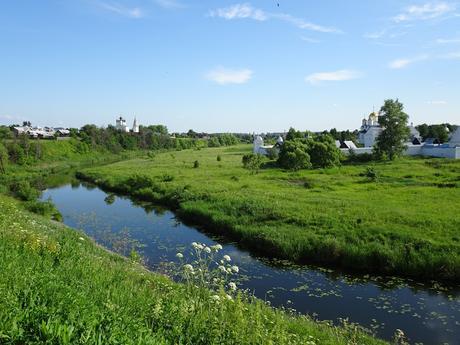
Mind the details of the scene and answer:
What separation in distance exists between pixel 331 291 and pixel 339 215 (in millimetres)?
9376

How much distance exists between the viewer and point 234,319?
718 centimetres

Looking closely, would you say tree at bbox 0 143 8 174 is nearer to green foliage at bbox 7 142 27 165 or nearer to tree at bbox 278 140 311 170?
green foliage at bbox 7 142 27 165

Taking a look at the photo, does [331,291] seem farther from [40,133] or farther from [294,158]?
[40,133]

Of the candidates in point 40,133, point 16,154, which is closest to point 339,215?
point 16,154

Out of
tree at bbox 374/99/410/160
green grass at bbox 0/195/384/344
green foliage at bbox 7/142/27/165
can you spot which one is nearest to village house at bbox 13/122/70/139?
green foliage at bbox 7/142/27/165

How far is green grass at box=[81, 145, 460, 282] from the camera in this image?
1994 centimetres

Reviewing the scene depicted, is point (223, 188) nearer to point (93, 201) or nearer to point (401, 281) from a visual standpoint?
point (93, 201)

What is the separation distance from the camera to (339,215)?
25969 mm

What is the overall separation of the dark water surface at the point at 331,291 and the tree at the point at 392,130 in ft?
143

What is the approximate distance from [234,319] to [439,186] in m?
34.7

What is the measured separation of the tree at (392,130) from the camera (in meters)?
62.1

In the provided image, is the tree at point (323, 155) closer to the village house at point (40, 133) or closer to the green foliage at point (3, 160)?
the green foliage at point (3, 160)

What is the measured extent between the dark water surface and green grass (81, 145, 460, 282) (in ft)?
3.79

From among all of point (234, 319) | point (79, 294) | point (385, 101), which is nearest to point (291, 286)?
point (234, 319)
